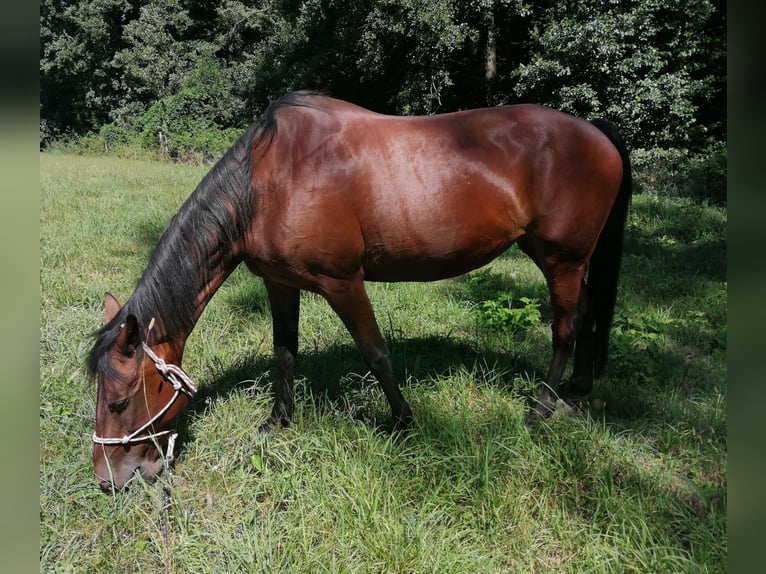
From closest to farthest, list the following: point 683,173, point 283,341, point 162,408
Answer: point 162,408, point 283,341, point 683,173

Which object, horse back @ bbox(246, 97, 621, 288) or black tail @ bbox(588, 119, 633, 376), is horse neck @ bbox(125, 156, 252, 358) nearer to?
horse back @ bbox(246, 97, 621, 288)

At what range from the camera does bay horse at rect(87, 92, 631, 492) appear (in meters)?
2.49

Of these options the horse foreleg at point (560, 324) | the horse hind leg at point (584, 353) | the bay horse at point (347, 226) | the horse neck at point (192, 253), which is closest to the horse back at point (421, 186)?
the bay horse at point (347, 226)

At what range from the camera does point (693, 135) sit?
504 inches

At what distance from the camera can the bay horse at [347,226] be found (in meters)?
2.49

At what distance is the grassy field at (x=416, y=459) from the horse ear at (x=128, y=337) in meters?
0.66

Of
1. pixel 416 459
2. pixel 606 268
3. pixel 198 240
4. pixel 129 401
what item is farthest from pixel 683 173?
pixel 129 401

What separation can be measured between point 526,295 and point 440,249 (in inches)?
98.7

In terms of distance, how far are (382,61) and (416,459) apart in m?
15.8

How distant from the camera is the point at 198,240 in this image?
264 centimetres

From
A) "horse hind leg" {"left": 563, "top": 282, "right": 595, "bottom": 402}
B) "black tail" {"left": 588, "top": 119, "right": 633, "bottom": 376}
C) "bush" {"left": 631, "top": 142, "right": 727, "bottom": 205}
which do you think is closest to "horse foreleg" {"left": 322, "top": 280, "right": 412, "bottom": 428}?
"horse hind leg" {"left": 563, "top": 282, "right": 595, "bottom": 402}

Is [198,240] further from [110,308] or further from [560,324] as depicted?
[560,324]

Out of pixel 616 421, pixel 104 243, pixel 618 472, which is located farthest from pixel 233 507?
pixel 104 243
